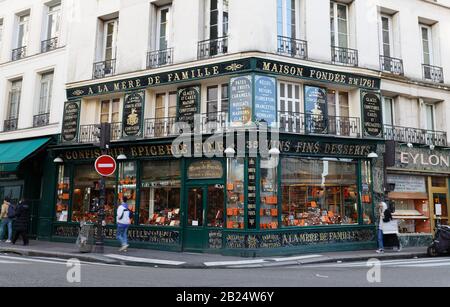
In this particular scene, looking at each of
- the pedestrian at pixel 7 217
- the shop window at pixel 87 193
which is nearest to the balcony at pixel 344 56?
the shop window at pixel 87 193

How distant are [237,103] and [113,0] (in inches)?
282

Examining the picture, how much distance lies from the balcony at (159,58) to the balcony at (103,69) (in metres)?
1.81

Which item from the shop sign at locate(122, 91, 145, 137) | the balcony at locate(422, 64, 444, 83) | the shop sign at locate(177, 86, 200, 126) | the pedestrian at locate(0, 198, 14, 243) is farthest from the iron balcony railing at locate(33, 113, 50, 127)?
the balcony at locate(422, 64, 444, 83)

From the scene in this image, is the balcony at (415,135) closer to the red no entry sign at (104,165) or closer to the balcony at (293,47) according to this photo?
the balcony at (293,47)

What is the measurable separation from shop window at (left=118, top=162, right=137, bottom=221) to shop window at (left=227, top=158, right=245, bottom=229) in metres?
3.87

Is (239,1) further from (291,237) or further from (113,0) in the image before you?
(291,237)

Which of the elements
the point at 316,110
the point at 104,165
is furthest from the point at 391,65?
the point at 104,165

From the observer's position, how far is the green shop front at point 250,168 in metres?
13.2

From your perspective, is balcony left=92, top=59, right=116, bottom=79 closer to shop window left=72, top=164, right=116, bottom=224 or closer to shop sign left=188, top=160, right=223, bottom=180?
shop window left=72, top=164, right=116, bottom=224

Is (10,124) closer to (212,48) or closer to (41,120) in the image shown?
(41,120)

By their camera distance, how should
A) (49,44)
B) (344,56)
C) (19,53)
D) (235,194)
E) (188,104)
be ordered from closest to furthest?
(235,194) < (188,104) < (344,56) < (49,44) < (19,53)

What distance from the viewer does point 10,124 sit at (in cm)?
1966

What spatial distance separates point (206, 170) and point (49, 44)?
974 cm
